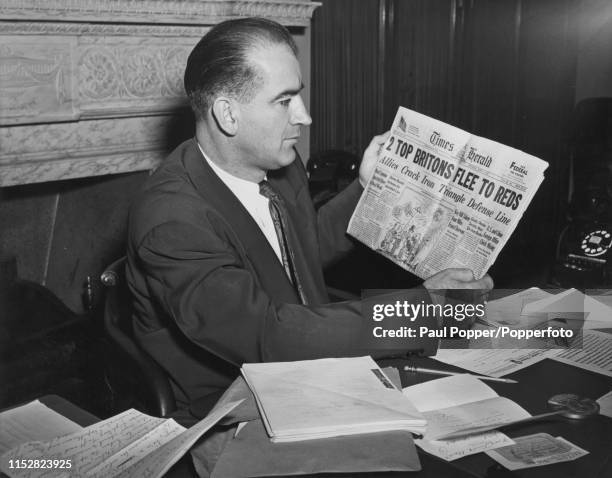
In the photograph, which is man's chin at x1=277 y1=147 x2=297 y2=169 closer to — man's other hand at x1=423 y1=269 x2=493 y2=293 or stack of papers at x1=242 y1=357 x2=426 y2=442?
man's other hand at x1=423 y1=269 x2=493 y2=293

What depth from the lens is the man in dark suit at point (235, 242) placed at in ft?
4.47

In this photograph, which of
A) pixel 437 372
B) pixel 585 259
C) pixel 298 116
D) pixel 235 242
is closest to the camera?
pixel 437 372

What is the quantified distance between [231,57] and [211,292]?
22.1 inches

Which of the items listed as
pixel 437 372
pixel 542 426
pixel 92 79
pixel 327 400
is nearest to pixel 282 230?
pixel 437 372

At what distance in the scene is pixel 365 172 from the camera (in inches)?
74.4

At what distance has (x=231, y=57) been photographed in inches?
62.9

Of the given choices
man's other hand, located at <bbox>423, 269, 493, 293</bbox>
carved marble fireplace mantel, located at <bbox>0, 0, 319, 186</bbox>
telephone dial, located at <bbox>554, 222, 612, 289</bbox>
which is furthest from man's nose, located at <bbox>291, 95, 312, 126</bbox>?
carved marble fireplace mantel, located at <bbox>0, 0, 319, 186</bbox>

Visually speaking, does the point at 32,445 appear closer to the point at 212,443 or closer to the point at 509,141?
the point at 212,443

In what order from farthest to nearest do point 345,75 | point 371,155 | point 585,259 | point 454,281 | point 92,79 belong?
point 345,75
point 92,79
point 585,259
point 371,155
point 454,281

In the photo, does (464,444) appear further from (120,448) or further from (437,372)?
(120,448)

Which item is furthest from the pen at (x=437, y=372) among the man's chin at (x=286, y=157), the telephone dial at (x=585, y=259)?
the telephone dial at (x=585, y=259)

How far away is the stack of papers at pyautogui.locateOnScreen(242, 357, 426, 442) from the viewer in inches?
39.9

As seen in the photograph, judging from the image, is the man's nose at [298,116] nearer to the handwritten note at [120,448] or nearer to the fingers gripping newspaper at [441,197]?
the fingers gripping newspaper at [441,197]

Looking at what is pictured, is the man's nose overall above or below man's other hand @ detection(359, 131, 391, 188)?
above
